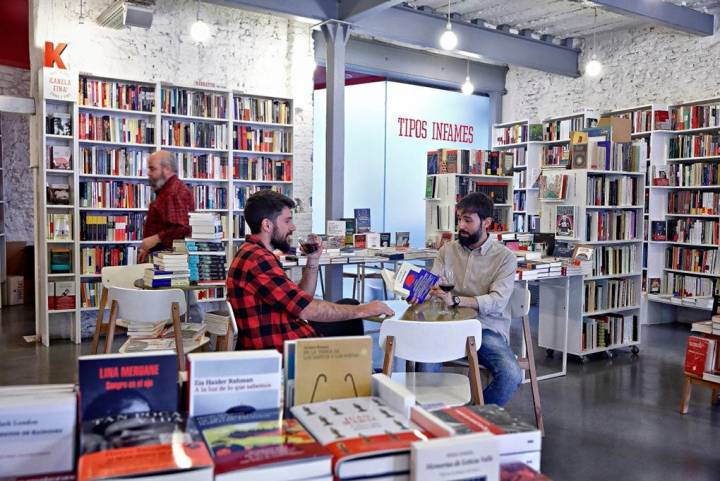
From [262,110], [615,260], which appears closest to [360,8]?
[262,110]

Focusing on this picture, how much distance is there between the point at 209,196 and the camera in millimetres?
7594

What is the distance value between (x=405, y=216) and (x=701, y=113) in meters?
4.75

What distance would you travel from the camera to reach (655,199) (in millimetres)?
8203

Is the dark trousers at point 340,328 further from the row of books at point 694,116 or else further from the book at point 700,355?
the row of books at point 694,116

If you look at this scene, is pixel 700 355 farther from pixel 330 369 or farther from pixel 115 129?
pixel 115 129

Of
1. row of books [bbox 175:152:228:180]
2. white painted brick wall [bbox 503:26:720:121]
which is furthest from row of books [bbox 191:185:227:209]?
white painted brick wall [bbox 503:26:720:121]

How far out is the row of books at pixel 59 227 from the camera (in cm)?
654

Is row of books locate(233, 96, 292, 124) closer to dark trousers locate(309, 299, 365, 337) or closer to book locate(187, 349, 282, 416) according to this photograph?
dark trousers locate(309, 299, 365, 337)

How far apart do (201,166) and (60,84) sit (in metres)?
1.73

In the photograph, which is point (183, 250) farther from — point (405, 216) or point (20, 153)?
point (405, 216)

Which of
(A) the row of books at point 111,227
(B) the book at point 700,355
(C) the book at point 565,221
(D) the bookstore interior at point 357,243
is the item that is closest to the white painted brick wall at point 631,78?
(D) the bookstore interior at point 357,243

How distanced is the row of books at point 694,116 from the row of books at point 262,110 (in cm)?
492

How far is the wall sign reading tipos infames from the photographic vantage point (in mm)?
10773

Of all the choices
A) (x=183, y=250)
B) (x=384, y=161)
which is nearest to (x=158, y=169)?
(x=183, y=250)
